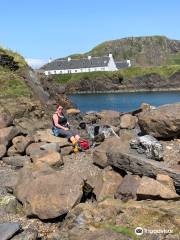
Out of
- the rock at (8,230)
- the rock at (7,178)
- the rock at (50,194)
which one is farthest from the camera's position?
the rock at (7,178)

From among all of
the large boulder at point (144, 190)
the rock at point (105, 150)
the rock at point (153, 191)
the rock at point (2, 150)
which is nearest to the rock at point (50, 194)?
the large boulder at point (144, 190)

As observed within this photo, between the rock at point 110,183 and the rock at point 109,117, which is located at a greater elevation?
the rock at point 110,183

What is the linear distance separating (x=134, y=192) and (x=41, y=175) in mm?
3329

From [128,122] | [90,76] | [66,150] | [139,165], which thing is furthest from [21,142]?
[90,76]

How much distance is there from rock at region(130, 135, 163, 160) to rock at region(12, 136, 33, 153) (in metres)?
6.35

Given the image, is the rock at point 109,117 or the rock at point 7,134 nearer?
the rock at point 7,134

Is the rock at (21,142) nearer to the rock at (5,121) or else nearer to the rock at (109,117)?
the rock at (5,121)

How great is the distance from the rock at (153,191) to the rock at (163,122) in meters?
5.10

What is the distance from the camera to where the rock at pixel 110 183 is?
16.6 meters

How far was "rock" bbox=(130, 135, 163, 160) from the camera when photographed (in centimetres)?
1802

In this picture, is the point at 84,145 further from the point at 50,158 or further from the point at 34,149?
the point at 50,158

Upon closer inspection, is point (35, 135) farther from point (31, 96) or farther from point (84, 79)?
point (84, 79)

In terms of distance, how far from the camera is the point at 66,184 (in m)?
15.9

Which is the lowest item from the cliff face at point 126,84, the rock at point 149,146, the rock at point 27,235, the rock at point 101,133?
the cliff face at point 126,84
